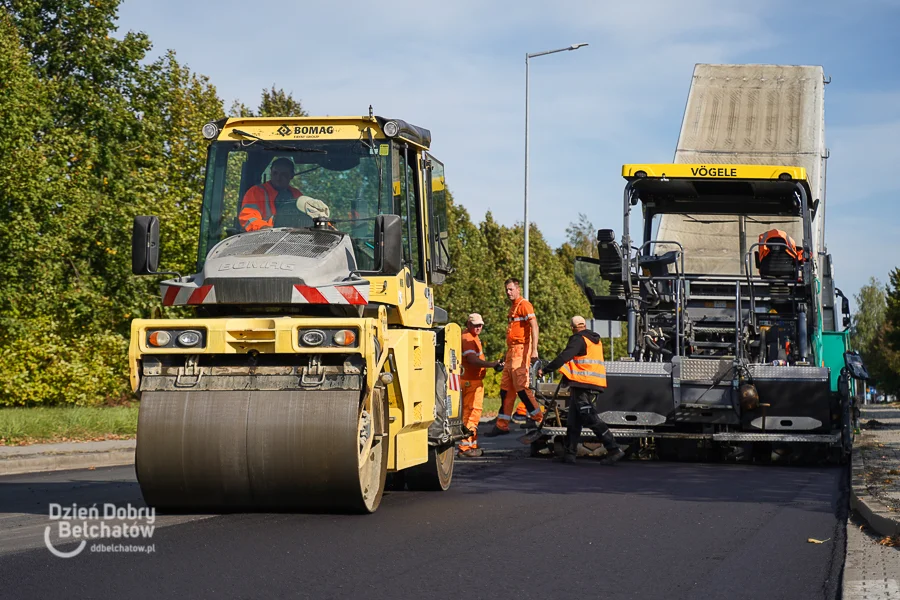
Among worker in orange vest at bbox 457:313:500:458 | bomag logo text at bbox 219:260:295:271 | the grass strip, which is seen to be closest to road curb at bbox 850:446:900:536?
bomag logo text at bbox 219:260:295:271

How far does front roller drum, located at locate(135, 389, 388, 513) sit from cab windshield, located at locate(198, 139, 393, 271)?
154cm

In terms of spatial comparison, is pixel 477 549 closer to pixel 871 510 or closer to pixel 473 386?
pixel 871 510

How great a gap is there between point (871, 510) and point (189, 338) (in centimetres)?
486

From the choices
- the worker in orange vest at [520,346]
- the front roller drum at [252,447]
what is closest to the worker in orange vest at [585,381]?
the worker in orange vest at [520,346]

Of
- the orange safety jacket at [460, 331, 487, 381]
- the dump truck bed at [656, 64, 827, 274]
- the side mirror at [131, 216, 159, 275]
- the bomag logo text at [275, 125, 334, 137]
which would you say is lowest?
the orange safety jacket at [460, 331, 487, 381]

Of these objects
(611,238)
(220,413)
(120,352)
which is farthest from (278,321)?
(120,352)

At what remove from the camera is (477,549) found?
714cm

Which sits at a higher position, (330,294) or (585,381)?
(330,294)

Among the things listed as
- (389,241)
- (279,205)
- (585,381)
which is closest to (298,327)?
(389,241)

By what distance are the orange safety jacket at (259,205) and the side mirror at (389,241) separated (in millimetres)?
888

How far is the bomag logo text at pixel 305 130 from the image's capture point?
30.4 ft

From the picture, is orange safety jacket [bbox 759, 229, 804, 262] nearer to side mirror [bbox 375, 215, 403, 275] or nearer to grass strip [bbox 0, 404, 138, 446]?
side mirror [bbox 375, 215, 403, 275]

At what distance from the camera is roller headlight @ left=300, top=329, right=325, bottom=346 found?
26.3 feet

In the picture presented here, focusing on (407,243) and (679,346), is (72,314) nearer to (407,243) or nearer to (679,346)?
(679,346)
